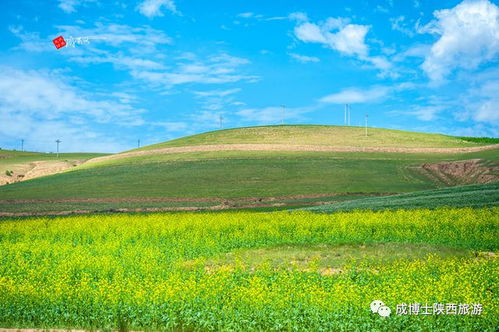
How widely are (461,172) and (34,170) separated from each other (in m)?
77.5

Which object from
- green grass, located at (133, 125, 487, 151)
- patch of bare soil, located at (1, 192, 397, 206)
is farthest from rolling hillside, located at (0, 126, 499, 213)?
green grass, located at (133, 125, 487, 151)

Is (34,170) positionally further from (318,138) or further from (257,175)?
(318,138)

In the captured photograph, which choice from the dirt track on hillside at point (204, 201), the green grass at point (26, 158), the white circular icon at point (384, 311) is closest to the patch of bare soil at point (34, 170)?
the green grass at point (26, 158)

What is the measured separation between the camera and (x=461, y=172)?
67062 millimetres

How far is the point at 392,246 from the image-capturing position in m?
21.9

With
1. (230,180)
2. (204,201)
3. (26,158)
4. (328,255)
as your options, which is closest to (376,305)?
(328,255)

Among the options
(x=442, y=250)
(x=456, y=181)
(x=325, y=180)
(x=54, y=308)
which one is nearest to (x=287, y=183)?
(x=325, y=180)

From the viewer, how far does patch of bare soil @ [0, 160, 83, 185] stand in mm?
91875

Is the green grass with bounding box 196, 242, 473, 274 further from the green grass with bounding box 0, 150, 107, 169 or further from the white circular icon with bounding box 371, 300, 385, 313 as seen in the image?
the green grass with bounding box 0, 150, 107, 169

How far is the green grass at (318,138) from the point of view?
101494 millimetres

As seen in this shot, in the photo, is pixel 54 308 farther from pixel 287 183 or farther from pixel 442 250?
pixel 287 183

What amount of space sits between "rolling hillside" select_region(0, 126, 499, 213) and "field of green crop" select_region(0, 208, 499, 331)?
24324mm

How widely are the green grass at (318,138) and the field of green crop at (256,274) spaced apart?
7310 cm

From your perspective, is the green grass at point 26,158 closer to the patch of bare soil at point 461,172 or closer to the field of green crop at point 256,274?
the patch of bare soil at point 461,172
